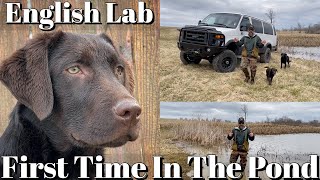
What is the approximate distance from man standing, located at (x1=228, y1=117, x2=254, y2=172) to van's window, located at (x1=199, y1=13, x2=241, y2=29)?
3373 millimetres

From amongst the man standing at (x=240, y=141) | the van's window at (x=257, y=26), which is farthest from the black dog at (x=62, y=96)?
the van's window at (x=257, y=26)

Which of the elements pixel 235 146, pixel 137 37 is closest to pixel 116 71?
pixel 137 37

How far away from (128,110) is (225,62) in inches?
259

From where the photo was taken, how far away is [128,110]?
2.01 m

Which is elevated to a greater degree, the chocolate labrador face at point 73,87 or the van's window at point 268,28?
the van's window at point 268,28

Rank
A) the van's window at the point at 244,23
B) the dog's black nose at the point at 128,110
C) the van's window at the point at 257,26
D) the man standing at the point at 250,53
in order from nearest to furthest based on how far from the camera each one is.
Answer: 1. the dog's black nose at the point at 128,110
2. the man standing at the point at 250,53
3. the van's window at the point at 244,23
4. the van's window at the point at 257,26

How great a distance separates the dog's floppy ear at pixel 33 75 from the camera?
2.18 metres

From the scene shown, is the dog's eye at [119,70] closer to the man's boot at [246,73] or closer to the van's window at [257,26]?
the man's boot at [246,73]

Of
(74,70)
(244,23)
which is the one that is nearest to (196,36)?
(244,23)

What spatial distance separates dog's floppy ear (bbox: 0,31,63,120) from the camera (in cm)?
218

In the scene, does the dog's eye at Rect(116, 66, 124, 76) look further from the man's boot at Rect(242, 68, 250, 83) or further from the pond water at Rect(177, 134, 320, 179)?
the man's boot at Rect(242, 68, 250, 83)

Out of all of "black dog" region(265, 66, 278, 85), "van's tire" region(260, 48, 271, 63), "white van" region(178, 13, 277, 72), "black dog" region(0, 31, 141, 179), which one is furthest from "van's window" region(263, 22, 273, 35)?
"black dog" region(0, 31, 141, 179)

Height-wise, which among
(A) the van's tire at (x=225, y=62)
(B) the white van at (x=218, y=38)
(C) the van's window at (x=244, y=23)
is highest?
(C) the van's window at (x=244, y=23)

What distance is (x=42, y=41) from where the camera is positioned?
2.33 m
